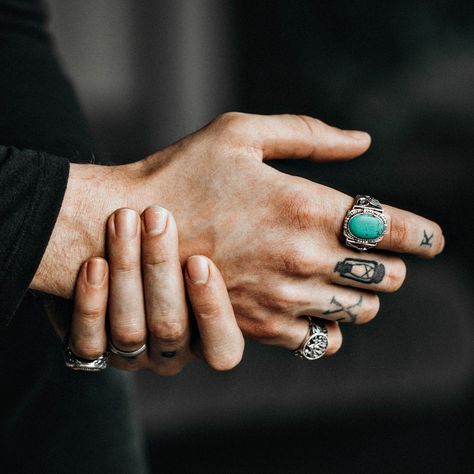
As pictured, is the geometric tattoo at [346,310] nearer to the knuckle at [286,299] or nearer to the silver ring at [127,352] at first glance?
the knuckle at [286,299]

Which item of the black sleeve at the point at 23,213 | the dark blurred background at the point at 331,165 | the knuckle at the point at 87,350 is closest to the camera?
the black sleeve at the point at 23,213

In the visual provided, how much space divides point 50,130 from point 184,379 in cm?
115

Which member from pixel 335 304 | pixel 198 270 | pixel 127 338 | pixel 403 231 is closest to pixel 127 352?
pixel 127 338

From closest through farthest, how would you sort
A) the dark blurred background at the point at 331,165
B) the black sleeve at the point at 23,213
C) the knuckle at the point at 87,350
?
the black sleeve at the point at 23,213
the knuckle at the point at 87,350
the dark blurred background at the point at 331,165

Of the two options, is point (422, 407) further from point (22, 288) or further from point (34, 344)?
point (22, 288)

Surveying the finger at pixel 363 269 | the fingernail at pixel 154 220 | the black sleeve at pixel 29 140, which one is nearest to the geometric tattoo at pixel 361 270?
the finger at pixel 363 269

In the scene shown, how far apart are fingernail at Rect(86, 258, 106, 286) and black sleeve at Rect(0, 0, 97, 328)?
60mm

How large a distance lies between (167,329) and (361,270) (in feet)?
0.81

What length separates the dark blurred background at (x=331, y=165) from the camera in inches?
74.7

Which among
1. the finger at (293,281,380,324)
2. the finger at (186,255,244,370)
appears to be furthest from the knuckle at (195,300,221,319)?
the finger at (293,281,380,324)

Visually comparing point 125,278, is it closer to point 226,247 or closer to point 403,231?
point 226,247

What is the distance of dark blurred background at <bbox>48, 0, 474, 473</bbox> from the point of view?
1.90m

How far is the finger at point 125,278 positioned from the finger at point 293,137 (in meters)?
0.16

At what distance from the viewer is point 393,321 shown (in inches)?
72.9
